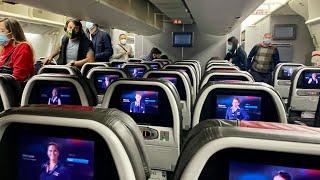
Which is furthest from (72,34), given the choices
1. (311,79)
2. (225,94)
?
(311,79)

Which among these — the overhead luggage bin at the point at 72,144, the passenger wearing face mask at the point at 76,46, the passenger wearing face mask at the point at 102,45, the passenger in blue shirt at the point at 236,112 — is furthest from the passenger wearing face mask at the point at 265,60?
the overhead luggage bin at the point at 72,144

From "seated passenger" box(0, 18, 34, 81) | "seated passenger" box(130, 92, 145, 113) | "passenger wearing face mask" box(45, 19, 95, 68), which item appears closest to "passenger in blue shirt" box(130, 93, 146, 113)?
"seated passenger" box(130, 92, 145, 113)

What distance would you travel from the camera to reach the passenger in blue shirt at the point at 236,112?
3.04m

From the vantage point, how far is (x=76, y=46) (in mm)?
6016

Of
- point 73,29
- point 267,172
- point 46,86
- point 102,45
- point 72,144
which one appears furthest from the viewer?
point 102,45

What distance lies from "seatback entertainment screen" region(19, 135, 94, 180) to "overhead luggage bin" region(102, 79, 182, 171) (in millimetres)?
1532

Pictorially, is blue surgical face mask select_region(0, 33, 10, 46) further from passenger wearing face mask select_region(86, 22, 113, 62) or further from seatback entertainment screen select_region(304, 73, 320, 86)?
seatback entertainment screen select_region(304, 73, 320, 86)

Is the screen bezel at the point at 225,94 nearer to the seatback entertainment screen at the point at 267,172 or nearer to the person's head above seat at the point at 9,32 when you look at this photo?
the seatback entertainment screen at the point at 267,172

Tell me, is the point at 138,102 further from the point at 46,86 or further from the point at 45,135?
the point at 45,135

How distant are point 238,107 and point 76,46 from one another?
140 inches

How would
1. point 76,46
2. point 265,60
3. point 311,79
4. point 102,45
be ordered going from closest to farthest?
point 76,46 < point 311,79 < point 102,45 < point 265,60

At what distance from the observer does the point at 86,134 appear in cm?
153

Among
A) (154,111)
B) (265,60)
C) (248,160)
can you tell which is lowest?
(154,111)

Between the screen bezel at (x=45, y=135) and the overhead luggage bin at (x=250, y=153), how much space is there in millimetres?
288
